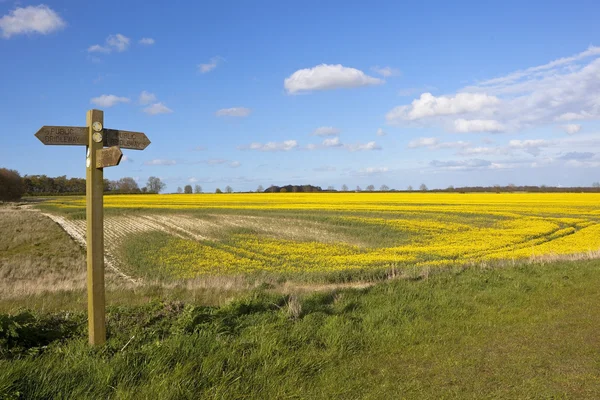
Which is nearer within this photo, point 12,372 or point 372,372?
point 12,372

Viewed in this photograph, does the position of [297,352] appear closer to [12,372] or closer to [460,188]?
[12,372]

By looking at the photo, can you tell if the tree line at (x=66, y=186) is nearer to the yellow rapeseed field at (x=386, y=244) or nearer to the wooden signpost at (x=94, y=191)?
the yellow rapeseed field at (x=386, y=244)

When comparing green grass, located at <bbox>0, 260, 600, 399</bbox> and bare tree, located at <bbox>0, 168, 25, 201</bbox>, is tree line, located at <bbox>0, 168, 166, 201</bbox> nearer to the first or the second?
bare tree, located at <bbox>0, 168, 25, 201</bbox>

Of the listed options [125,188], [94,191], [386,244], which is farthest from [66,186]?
[94,191]

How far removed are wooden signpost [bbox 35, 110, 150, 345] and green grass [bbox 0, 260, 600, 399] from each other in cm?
38

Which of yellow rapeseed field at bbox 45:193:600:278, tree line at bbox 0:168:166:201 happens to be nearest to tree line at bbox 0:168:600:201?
tree line at bbox 0:168:166:201

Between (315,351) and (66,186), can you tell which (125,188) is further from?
(315,351)

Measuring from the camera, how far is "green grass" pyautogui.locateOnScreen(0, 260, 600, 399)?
16.8 feet

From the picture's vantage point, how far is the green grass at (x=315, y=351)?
5121 mm

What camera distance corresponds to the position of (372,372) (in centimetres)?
591

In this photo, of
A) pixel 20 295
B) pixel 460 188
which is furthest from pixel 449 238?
pixel 460 188

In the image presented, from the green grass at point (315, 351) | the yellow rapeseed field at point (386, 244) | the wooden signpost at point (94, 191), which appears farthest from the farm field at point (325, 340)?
the yellow rapeseed field at point (386, 244)

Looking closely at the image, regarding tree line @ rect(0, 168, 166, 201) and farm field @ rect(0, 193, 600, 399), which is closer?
farm field @ rect(0, 193, 600, 399)

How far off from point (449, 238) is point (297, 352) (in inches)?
976
